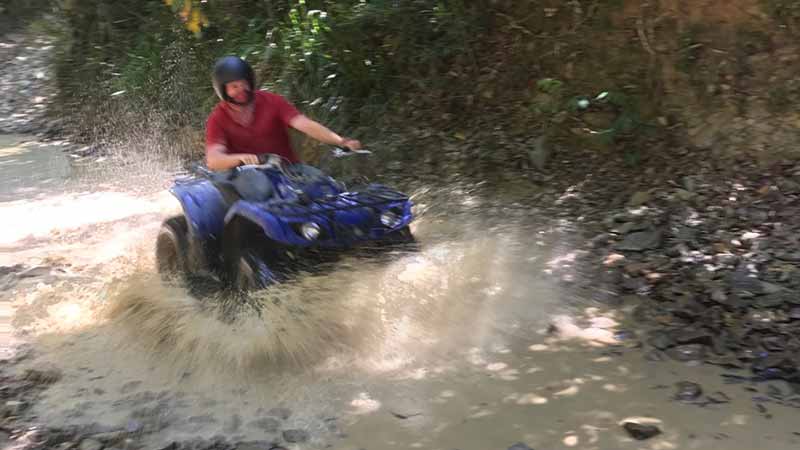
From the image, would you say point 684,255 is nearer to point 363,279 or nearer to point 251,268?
point 363,279

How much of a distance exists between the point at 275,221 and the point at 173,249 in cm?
123

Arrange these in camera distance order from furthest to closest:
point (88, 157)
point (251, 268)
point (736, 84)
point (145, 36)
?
point (145, 36)
point (88, 157)
point (736, 84)
point (251, 268)

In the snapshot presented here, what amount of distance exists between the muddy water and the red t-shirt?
A: 0.99 meters

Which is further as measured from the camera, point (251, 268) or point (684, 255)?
point (684, 255)

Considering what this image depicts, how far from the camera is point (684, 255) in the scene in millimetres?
5109

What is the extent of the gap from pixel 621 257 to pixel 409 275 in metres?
1.47

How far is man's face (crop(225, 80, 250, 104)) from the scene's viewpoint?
4.80 m

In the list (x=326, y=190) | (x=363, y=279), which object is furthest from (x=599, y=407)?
(x=326, y=190)

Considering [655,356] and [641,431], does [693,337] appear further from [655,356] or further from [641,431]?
[641,431]

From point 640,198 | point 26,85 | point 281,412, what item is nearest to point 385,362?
point 281,412

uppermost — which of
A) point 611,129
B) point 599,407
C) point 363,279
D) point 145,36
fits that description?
point 145,36

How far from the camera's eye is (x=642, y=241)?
5.38 m

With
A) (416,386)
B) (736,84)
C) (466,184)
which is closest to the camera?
(416,386)

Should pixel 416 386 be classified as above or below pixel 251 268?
below
